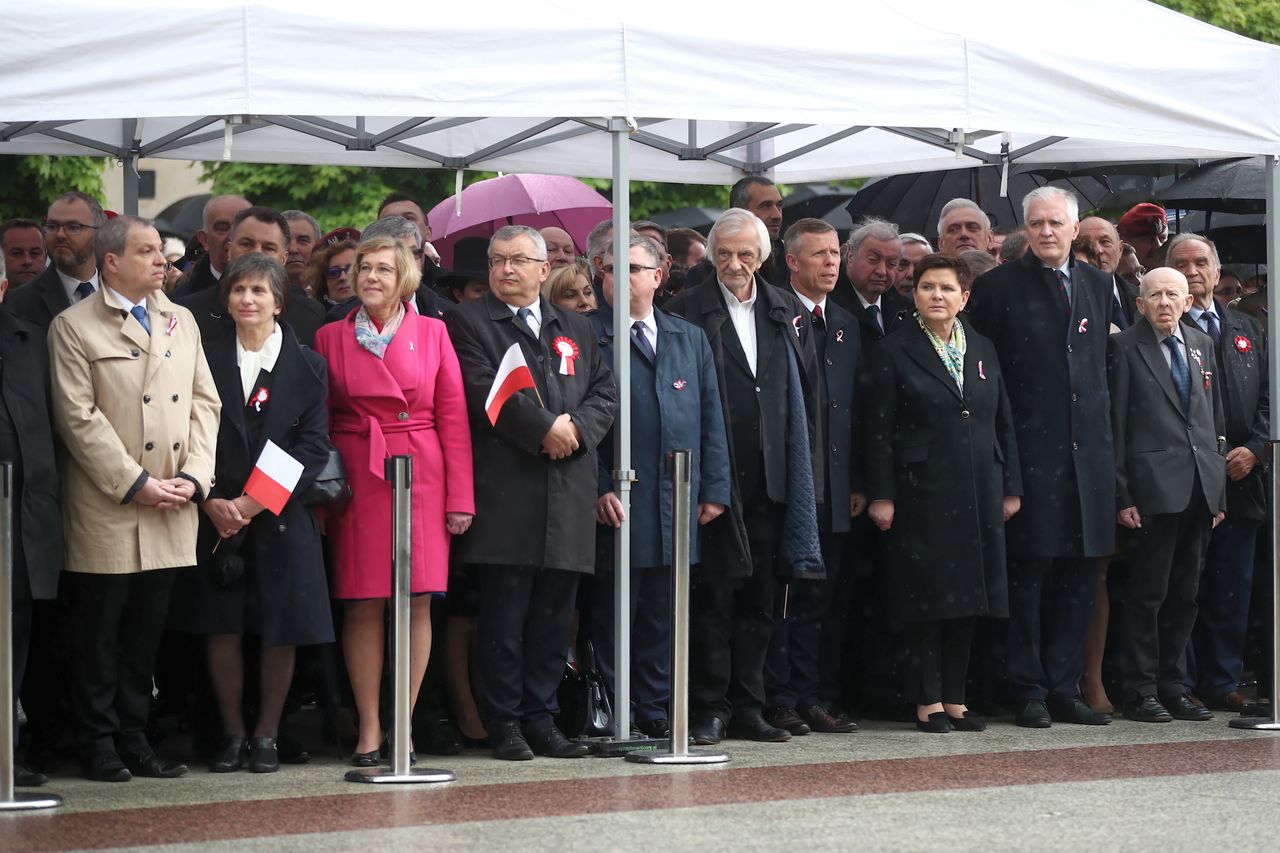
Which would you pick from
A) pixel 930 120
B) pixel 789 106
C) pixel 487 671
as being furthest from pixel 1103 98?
pixel 487 671

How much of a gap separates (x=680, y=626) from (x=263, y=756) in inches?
66.7

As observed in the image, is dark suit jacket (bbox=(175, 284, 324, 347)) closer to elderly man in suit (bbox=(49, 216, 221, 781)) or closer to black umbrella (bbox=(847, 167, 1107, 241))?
elderly man in suit (bbox=(49, 216, 221, 781))

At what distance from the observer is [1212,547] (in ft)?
32.8

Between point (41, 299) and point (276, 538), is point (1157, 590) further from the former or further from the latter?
point (41, 299)

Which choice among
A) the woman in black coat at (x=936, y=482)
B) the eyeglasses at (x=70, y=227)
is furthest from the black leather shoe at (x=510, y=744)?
the eyeglasses at (x=70, y=227)

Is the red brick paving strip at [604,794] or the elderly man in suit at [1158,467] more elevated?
the elderly man in suit at [1158,467]

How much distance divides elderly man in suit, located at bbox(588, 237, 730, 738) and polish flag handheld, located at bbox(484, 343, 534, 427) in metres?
0.60

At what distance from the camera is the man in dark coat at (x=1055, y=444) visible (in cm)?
923

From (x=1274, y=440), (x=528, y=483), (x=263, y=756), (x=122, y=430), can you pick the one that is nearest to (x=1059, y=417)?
(x=1274, y=440)

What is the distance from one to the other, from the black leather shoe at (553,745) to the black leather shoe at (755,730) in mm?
891

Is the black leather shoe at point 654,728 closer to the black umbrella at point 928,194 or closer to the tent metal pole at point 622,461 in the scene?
the tent metal pole at point 622,461

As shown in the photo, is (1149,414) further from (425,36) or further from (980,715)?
(425,36)

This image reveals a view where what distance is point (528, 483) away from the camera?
26.2ft

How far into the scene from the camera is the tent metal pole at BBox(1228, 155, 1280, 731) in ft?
29.6
